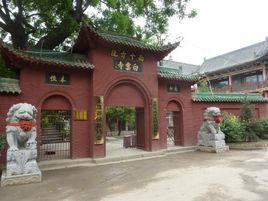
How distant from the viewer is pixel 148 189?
235 inches

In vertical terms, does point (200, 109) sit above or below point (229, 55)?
below

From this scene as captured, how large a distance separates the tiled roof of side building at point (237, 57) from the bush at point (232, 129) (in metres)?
12.4

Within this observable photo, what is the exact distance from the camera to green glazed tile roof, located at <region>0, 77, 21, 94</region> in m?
8.23

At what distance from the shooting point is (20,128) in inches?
273

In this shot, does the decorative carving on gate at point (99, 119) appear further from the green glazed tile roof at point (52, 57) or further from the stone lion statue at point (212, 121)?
the stone lion statue at point (212, 121)

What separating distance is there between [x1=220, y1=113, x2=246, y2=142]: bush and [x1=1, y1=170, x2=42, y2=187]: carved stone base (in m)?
9.70

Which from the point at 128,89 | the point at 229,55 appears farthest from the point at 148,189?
the point at 229,55

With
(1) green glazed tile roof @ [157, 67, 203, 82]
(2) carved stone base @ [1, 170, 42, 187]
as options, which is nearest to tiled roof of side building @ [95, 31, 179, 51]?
(1) green glazed tile roof @ [157, 67, 203, 82]

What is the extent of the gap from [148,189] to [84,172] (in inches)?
113

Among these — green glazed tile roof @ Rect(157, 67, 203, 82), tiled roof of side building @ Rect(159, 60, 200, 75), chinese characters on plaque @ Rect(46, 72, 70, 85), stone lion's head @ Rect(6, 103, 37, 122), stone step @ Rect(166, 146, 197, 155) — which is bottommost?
stone step @ Rect(166, 146, 197, 155)

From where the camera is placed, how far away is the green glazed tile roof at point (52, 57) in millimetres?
8051

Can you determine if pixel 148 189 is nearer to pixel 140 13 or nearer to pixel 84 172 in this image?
pixel 84 172

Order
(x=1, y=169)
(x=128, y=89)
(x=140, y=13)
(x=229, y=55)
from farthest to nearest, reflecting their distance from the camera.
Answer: (x=229, y=55) → (x=140, y=13) → (x=128, y=89) → (x=1, y=169)

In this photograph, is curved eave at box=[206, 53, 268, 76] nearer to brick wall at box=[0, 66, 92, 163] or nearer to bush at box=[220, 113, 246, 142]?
bush at box=[220, 113, 246, 142]
